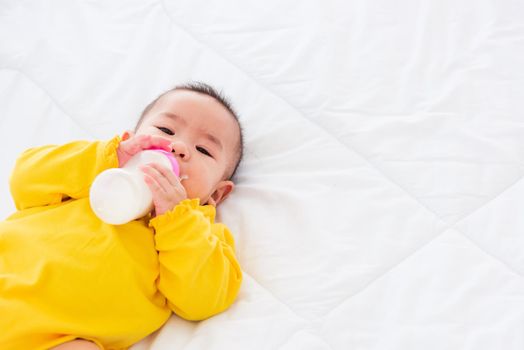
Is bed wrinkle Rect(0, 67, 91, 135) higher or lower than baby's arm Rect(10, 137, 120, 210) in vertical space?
lower

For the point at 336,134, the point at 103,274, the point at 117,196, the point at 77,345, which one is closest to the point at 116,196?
the point at 117,196

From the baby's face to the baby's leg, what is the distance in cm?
31

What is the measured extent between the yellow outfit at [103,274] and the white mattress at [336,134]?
0.17 ft

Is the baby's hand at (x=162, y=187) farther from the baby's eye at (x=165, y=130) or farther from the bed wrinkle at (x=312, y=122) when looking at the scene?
the bed wrinkle at (x=312, y=122)

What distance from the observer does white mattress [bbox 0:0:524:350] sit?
1.08 meters

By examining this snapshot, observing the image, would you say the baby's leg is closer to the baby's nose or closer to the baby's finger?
the baby's finger

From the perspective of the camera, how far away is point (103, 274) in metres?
1.06

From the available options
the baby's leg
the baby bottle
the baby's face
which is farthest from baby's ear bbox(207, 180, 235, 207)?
the baby's leg

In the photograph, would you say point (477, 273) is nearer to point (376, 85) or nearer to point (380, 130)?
point (380, 130)

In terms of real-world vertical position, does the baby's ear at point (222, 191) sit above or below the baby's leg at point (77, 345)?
above

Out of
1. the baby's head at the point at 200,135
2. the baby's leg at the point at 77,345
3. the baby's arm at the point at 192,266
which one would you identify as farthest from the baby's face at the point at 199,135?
the baby's leg at the point at 77,345

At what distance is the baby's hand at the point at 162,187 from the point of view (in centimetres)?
110

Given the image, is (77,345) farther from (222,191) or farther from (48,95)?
(48,95)

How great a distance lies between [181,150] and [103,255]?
0.76 ft
